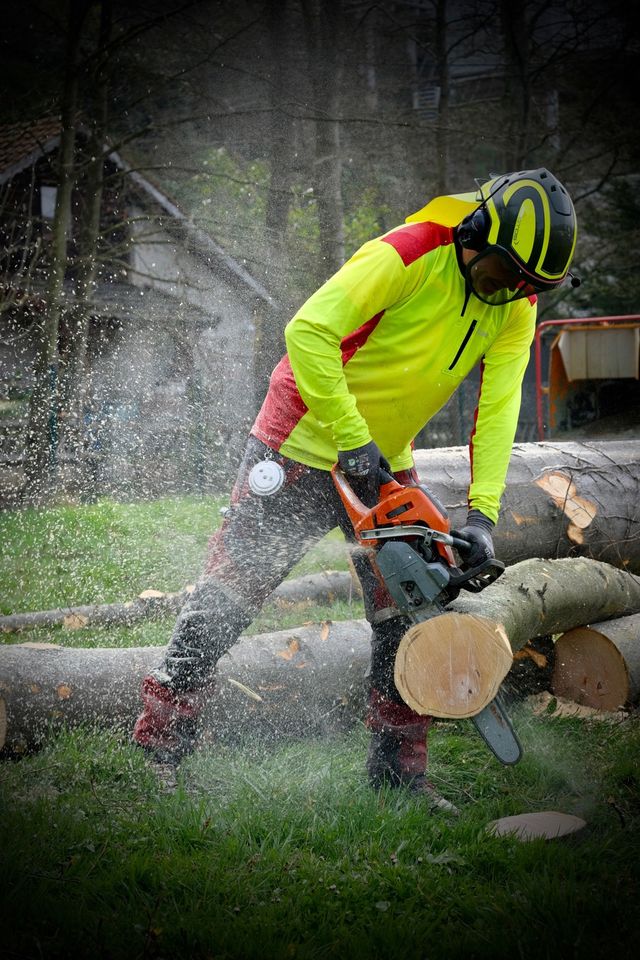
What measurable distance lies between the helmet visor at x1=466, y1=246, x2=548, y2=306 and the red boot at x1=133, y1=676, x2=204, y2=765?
1.55 metres

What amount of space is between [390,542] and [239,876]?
968 millimetres

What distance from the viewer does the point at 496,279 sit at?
2645mm

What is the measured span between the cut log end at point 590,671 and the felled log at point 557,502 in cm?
55

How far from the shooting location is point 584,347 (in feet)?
27.3

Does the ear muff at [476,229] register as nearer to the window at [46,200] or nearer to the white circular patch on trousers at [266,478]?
the white circular patch on trousers at [266,478]

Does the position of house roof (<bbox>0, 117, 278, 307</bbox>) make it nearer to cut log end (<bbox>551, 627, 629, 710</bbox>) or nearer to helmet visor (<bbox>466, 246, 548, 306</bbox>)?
cut log end (<bbox>551, 627, 629, 710</bbox>)

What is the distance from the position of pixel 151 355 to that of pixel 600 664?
31.1 feet

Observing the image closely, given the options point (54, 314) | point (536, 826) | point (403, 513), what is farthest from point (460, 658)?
point (54, 314)

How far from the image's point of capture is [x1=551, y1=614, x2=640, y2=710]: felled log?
3441mm

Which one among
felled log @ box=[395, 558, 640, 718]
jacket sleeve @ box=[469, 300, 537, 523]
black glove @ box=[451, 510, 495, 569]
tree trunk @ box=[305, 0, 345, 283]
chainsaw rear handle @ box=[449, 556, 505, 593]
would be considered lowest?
felled log @ box=[395, 558, 640, 718]

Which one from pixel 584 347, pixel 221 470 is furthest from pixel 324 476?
pixel 221 470

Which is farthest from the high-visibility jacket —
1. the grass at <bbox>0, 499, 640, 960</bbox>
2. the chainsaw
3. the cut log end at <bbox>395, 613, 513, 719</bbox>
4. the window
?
the window

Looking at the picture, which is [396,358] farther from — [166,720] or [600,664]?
[600,664]

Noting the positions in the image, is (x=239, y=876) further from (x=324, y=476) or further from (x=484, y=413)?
(x=484, y=413)
